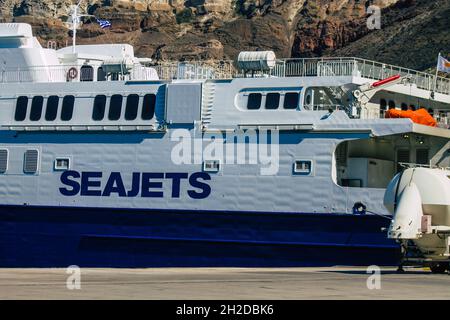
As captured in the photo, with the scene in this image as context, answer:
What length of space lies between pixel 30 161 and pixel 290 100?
27.3 ft

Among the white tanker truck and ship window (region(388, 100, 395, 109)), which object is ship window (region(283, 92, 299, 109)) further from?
the white tanker truck

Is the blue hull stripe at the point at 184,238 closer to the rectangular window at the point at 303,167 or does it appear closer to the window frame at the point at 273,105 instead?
the rectangular window at the point at 303,167

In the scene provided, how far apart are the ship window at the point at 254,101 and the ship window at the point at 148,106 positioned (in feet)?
9.26

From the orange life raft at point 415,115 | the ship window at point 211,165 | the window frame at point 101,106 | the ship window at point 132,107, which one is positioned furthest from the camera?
the window frame at point 101,106

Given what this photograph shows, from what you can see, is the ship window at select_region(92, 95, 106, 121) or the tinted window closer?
the tinted window

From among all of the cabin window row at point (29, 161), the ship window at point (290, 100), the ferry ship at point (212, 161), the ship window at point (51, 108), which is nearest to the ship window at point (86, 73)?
the ferry ship at point (212, 161)

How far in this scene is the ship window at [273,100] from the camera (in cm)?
3045

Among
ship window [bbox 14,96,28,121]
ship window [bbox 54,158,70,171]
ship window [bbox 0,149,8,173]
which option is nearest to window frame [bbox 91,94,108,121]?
ship window [bbox 54,158,70,171]

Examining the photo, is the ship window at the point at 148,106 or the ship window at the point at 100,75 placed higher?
the ship window at the point at 100,75

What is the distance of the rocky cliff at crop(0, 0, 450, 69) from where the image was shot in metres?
92.1

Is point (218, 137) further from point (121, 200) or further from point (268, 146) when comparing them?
point (121, 200)

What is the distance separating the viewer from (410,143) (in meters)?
30.8

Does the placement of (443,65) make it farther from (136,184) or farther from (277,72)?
(136,184)

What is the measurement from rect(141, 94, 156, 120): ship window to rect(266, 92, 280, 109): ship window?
3.39m
